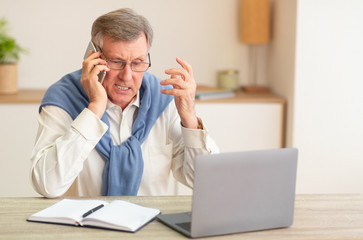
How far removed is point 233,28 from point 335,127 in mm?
1016

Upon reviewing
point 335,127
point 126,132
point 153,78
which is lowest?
point 335,127

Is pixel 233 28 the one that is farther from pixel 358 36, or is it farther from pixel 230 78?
pixel 358 36

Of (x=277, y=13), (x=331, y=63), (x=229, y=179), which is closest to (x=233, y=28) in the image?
(x=277, y=13)

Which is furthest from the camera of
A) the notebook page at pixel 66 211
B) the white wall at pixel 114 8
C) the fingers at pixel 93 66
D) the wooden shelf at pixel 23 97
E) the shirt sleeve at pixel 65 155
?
the white wall at pixel 114 8

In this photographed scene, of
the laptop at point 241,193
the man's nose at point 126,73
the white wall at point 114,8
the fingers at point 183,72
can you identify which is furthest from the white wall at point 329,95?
the laptop at point 241,193

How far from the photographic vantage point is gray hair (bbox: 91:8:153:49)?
7.22 feet

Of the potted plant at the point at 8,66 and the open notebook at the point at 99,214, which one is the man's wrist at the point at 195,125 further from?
the potted plant at the point at 8,66

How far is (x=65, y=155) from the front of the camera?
2061 mm

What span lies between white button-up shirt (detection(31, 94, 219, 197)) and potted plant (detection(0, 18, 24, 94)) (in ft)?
5.00

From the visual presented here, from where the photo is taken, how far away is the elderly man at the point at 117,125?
6.81ft

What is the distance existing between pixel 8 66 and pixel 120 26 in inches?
65.5

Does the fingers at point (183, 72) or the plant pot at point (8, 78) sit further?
the plant pot at point (8, 78)

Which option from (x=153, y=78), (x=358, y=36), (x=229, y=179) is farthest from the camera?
(x=358, y=36)

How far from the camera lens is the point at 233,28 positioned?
4023mm
